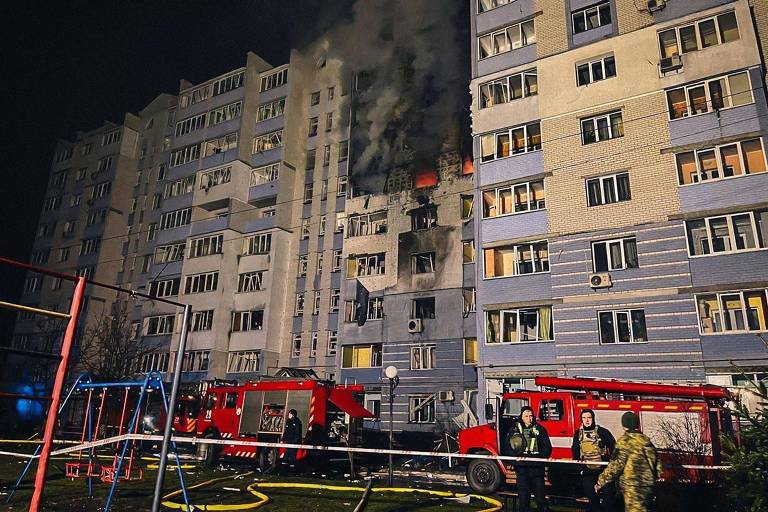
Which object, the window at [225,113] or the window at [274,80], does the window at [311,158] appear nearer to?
the window at [274,80]

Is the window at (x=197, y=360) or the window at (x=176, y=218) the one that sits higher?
the window at (x=176, y=218)

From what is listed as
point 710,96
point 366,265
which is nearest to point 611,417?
point 710,96

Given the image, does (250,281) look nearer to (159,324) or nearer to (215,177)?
(159,324)

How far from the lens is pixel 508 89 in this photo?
91.6ft

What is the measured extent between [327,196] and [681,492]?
37276mm

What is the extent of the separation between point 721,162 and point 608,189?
4.40 meters

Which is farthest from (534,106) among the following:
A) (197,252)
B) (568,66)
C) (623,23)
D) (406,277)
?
(197,252)

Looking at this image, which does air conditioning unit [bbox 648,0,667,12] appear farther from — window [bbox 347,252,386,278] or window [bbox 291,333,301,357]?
window [bbox 291,333,301,357]

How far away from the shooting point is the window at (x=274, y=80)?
4900cm

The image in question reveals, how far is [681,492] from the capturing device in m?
9.87

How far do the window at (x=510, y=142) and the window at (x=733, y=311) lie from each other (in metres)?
10.5

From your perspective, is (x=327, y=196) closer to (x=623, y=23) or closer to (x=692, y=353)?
(x=623, y=23)

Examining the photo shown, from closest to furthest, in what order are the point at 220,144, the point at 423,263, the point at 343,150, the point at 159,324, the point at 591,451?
the point at 591,451
the point at 423,263
the point at 343,150
the point at 159,324
the point at 220,144

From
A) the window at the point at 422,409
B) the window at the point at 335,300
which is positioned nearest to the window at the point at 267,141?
the window at the point at 335,300
